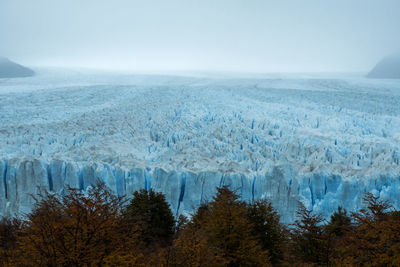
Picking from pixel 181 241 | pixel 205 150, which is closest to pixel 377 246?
pixel 181 241

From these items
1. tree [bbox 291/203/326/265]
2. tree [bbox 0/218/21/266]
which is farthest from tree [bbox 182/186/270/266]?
tree [bbox 0/218/21/266]

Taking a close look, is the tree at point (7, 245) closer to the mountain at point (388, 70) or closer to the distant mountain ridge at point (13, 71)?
the distant mountain ridge at point (13, 71)

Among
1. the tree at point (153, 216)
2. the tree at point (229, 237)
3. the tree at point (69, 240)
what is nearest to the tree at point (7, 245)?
the tree at point (69, 240)

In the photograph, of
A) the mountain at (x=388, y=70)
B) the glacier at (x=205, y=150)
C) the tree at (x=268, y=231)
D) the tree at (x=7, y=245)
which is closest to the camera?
the tree at (x=7, y=245)

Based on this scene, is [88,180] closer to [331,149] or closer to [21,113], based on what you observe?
[21,113]

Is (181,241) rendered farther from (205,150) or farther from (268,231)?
(205,150)

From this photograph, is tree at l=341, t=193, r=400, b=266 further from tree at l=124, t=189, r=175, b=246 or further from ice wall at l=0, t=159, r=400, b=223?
ice wall at l=0, t=159, r=400, b=223
